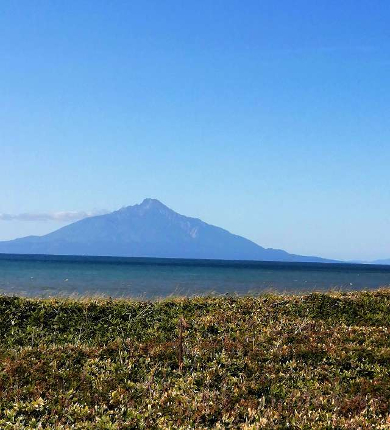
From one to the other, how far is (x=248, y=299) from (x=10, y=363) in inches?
613

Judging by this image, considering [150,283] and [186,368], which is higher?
[186,368]

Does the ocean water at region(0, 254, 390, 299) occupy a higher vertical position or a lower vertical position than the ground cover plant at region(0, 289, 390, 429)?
lower

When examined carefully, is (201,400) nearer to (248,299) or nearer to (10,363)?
(10,363)

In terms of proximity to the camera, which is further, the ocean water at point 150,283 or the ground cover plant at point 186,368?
the ocean water at point 150,283

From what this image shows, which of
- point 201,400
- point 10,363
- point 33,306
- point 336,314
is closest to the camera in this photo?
point 201,400

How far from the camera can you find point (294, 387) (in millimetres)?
14688

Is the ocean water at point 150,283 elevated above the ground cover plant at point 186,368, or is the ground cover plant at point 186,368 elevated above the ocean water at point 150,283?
the ground cover plant at point 186,368

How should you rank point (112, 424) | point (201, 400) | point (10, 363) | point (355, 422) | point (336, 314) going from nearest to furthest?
point (112, 424) → point (355, 422) → point (201, 400) → point (10, 363) → point (336, 314)

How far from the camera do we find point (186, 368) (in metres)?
16.1

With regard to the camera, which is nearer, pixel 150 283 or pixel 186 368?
pixel 186 368

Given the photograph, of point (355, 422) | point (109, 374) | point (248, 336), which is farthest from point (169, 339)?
point (355, 422)

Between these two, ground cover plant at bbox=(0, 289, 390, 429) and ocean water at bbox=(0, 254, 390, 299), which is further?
ocean water at bbox=(0, 254, 390, 299)

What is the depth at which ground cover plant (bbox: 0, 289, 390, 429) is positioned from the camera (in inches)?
477

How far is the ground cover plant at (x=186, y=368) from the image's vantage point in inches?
477
